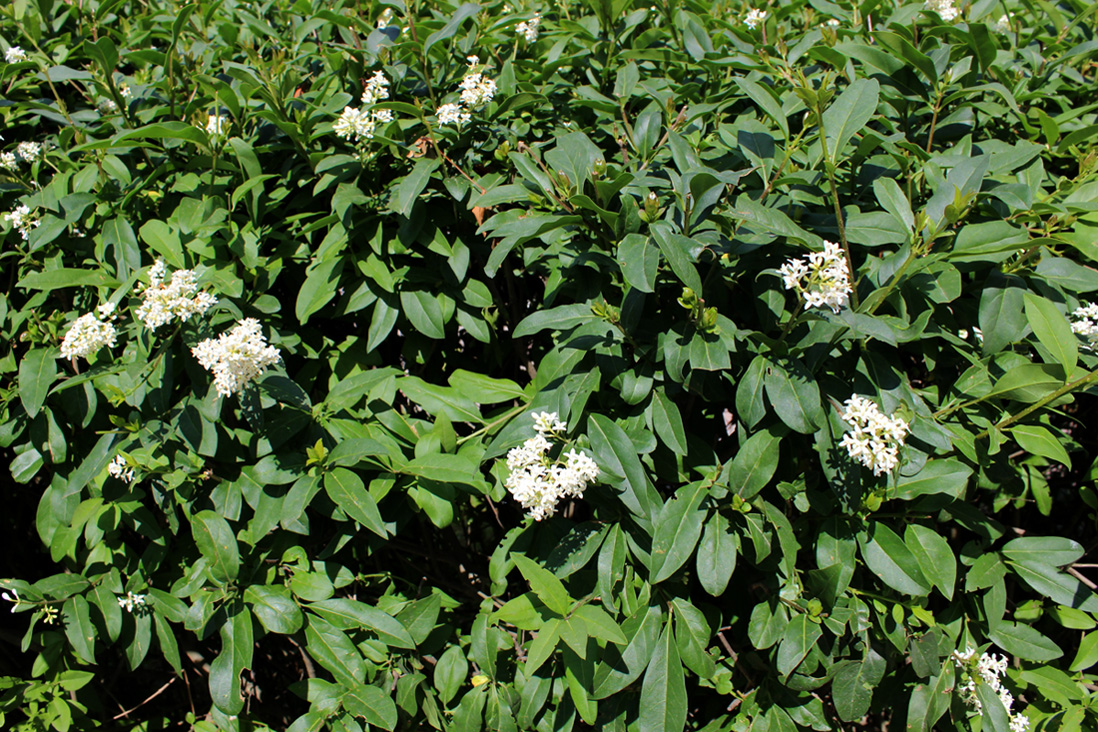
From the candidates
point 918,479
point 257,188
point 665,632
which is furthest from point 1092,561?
point 257,188

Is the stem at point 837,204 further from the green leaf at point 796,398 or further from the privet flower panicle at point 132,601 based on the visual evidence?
the privet flower panicle at point 132,601

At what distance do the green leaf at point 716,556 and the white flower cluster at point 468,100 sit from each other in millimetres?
1460

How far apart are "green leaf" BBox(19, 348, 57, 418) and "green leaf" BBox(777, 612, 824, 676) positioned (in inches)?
90.2

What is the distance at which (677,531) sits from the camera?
1.94 m

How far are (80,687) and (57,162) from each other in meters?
1.93

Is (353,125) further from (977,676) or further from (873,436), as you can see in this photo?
(977,676)

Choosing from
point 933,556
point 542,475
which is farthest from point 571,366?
point 933,556

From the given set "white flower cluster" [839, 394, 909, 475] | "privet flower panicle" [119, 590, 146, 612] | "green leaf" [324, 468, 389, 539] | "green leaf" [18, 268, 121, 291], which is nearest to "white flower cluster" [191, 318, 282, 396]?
"green leaf" [324, 468, 389, 539]

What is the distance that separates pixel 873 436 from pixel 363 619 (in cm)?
151

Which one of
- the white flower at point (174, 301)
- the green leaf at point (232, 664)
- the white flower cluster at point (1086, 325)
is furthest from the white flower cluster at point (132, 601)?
the white flower cluster at point (1086, 325)

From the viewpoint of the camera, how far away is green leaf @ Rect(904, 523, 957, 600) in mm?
1909

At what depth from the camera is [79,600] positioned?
2.32m

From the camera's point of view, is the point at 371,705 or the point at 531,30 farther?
the point at 531,30

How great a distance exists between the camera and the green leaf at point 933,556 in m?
1.91
